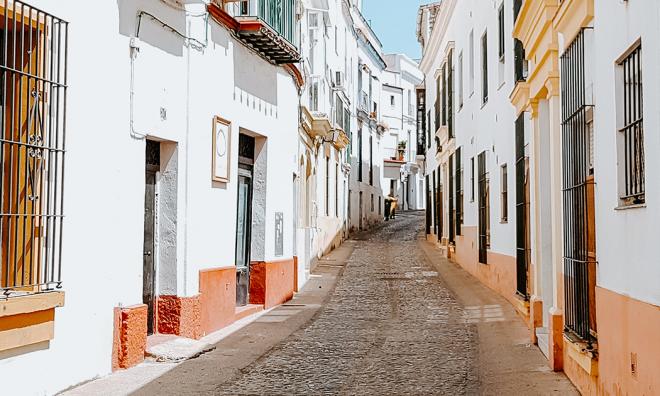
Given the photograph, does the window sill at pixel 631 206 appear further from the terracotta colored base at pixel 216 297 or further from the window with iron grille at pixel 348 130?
the window with iron grille at pixel 348 130

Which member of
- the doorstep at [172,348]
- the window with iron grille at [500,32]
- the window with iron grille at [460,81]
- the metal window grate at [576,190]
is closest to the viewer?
the metal window grate at [576,190]

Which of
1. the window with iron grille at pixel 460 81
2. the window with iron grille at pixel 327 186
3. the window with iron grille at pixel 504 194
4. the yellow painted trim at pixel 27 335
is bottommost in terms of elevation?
the yellow painted trim at pixel 27 335

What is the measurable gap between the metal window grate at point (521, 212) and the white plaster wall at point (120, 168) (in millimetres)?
4073

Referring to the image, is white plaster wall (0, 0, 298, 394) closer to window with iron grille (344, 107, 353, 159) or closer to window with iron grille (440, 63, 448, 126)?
window with iron grille (440, 63, 448, 126)

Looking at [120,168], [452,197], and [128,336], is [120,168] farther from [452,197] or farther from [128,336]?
[452,197]

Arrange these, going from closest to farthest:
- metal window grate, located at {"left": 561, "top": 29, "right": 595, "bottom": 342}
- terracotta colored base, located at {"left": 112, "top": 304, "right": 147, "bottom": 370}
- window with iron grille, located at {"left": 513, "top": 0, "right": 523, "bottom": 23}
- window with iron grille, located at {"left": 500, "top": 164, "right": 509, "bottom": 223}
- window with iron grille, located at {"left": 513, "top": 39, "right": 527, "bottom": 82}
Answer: metal window grate, located at {"left": 561, "top": 29, "right": 595, "bottom": 342} → terracotta colored base, located at {"left": 112, "top": 304, "right": 147, "bottom": 370} → window with iron grille, located at {"left": 513, "top": 39, "right": 527, "bottom": 82} → window with iron grille, located at {"left": 513, "top": 0, "right": 523, "bottom": 23} → window with iron grille, located at {"left": 500, "top": 164, "right": 509, "bottom": 223}

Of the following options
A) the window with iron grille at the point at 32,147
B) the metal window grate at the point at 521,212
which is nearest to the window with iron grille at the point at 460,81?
the metal window grate at the point at 521,212

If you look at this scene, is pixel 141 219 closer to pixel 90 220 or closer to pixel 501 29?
pixel 90 220

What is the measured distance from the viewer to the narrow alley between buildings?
8.16 meters

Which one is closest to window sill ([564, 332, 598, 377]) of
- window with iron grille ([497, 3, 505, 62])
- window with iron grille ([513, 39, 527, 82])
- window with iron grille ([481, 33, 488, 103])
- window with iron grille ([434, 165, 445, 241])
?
window with iron grille ([513, 39, 527, 82])

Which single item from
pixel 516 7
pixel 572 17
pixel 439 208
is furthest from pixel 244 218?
pixel 439 208

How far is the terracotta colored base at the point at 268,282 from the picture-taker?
13633mm

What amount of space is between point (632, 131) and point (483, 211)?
11.4m

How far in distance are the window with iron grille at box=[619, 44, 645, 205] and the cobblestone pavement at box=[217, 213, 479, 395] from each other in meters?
2.96
